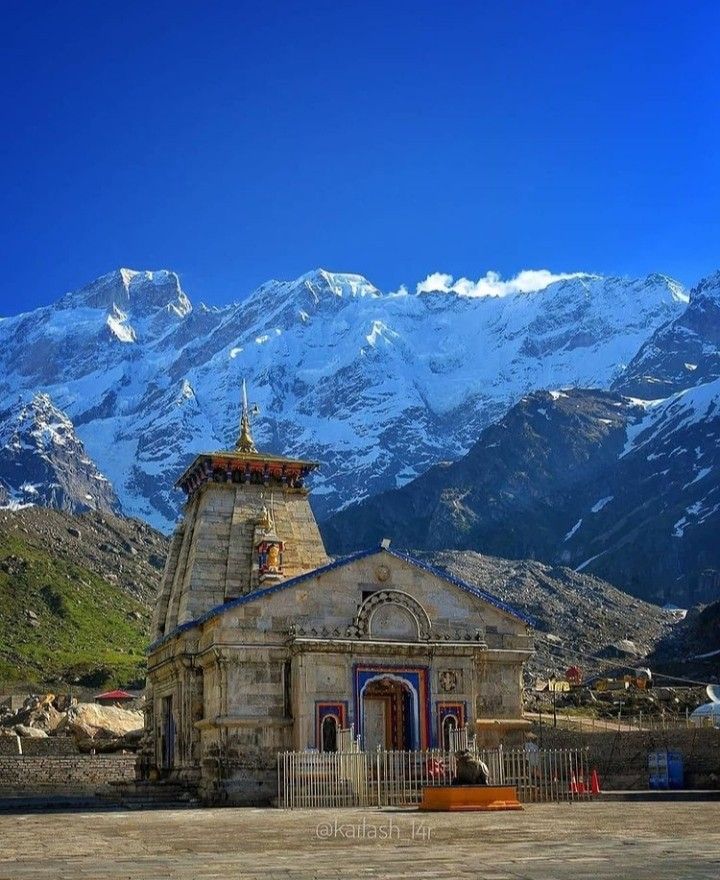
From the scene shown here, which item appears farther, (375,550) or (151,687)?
(151,687)

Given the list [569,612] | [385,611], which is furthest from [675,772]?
[569,612]

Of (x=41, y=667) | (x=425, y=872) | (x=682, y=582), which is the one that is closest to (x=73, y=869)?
(x=425, y=872)

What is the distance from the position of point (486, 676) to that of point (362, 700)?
491 cm

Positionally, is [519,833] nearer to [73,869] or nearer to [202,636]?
[73,869]

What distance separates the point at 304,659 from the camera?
38.1 meters

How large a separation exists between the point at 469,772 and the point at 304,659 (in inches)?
435

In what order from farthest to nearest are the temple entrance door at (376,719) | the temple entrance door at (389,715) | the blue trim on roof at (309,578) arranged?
the temple entrance door at (376,719)
the temple entrance door at (389,715)
the blue trim on roof at (309,578)

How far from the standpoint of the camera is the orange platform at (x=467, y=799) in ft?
89.4

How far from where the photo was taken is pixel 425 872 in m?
13.9

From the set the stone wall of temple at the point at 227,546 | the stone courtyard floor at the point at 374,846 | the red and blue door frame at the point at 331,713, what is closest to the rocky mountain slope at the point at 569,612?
the stone wall of temple at the point at 227,546

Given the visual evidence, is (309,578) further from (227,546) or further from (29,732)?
(29,732)

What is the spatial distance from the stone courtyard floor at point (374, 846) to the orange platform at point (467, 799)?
0.81 meters

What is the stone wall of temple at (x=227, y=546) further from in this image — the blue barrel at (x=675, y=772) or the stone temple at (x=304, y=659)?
the blue barrel at (x=675, y=772)

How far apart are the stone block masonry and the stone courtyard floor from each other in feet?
48.2
